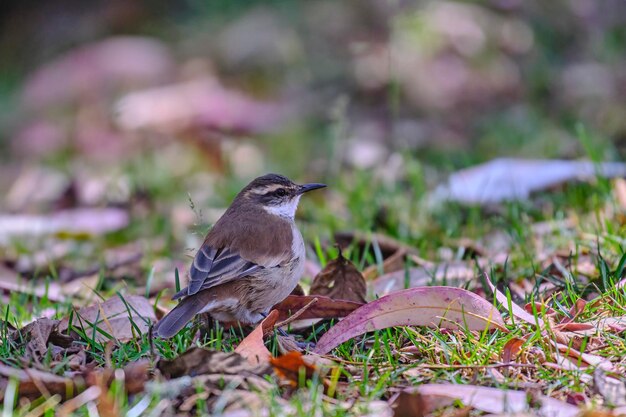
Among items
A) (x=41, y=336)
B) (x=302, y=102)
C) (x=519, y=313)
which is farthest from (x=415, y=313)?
(x=302, y=102)

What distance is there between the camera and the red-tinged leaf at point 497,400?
3.82m

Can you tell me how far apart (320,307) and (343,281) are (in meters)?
0.40

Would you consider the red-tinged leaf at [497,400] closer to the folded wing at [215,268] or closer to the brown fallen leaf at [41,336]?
the folded wing at [215,268]

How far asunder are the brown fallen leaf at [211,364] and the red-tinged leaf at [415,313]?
2.02 feet

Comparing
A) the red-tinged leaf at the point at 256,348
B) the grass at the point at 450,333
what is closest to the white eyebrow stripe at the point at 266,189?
the grass at the point at 450,333

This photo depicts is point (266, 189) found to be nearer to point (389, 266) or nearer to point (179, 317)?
point (389, 266)

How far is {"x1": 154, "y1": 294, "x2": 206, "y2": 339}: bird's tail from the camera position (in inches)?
184

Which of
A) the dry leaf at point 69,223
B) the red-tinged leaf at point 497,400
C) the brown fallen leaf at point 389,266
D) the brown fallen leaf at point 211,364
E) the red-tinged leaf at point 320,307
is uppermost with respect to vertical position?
the brown fallen leaf at point 211,364

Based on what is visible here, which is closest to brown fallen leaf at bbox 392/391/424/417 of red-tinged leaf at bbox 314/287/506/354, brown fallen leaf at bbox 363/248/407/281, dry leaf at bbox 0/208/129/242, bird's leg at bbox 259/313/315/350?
red-tinged leaf at bbox 314/287/506/354

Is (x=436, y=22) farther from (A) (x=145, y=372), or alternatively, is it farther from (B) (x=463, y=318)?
(A) (x=145, y=372)

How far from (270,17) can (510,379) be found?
10192 mm

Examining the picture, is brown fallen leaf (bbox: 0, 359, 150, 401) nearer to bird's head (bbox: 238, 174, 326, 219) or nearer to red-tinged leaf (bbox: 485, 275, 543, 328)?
red-tinged leaf (bbox: 485, 275, 543, 328)

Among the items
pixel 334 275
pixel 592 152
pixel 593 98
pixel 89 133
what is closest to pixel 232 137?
pixel 89 133

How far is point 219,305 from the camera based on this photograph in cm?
509
